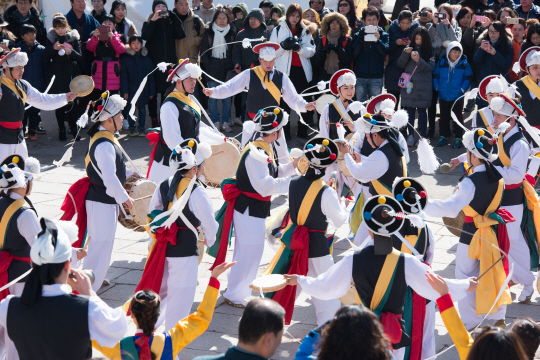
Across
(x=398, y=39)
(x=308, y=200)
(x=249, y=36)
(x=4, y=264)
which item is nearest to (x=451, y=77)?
(x=398, y=39)

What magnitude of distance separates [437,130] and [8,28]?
7.07 metres

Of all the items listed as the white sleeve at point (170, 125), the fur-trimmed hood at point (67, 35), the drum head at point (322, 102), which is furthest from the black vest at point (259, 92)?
the fur-trimmed hood at point (67, 35)

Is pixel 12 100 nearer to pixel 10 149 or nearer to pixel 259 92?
pixel 10 149

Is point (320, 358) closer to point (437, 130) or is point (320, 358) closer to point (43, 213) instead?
point (43, 213)

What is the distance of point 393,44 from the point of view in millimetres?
9617

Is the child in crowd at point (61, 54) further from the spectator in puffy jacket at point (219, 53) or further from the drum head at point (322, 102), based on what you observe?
the drum head at point (322, 102)

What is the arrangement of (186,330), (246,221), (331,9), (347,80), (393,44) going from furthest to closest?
(331,9)
(393,44)
(347,80)
(246,221)
(186,330)

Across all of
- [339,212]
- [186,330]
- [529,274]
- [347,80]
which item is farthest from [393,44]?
[186,330]

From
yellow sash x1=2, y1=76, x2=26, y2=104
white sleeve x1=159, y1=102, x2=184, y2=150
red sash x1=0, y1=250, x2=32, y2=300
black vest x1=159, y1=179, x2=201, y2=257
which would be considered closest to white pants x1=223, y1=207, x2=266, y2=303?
black vest x1=159, y1=179, x2=201, y2=257

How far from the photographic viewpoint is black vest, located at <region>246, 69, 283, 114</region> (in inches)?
293

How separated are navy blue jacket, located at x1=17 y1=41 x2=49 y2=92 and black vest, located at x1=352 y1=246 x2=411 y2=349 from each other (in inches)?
304

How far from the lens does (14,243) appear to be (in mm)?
4121

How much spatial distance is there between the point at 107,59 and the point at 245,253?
5506 mm

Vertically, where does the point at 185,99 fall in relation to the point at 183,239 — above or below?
above
